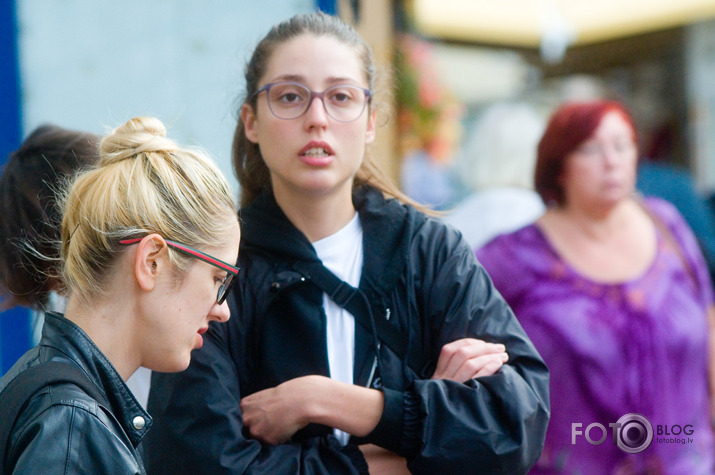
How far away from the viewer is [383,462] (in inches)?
73.8

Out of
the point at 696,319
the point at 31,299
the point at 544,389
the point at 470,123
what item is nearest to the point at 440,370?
the point at 544,389

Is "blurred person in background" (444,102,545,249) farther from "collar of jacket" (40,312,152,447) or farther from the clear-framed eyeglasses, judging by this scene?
"collar of jacket" (40,312,152,447)

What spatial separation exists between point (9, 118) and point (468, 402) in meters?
2.28

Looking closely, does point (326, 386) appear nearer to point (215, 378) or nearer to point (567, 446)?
point (215, 378)

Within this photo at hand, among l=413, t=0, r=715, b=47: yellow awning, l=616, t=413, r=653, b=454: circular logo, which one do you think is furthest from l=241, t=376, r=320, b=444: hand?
l=413, t=0, r=715, b=47: yellow awning

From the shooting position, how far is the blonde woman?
1521 mm

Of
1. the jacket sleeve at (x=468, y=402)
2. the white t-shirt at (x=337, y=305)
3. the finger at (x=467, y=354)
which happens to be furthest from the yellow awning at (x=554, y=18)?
the finger at (x=467, y=354)

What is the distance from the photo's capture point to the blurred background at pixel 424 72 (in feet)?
10.6

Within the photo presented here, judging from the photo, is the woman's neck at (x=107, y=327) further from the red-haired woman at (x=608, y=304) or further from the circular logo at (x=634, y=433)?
the circular logo at (x=634, y=433)

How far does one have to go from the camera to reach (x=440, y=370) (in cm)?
192

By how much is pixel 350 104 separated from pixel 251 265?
0.48m

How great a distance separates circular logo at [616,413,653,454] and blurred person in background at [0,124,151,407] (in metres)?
1.80

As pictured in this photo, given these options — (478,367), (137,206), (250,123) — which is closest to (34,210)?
(250,123)

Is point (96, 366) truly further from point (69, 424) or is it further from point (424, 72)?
point (424, 72)
